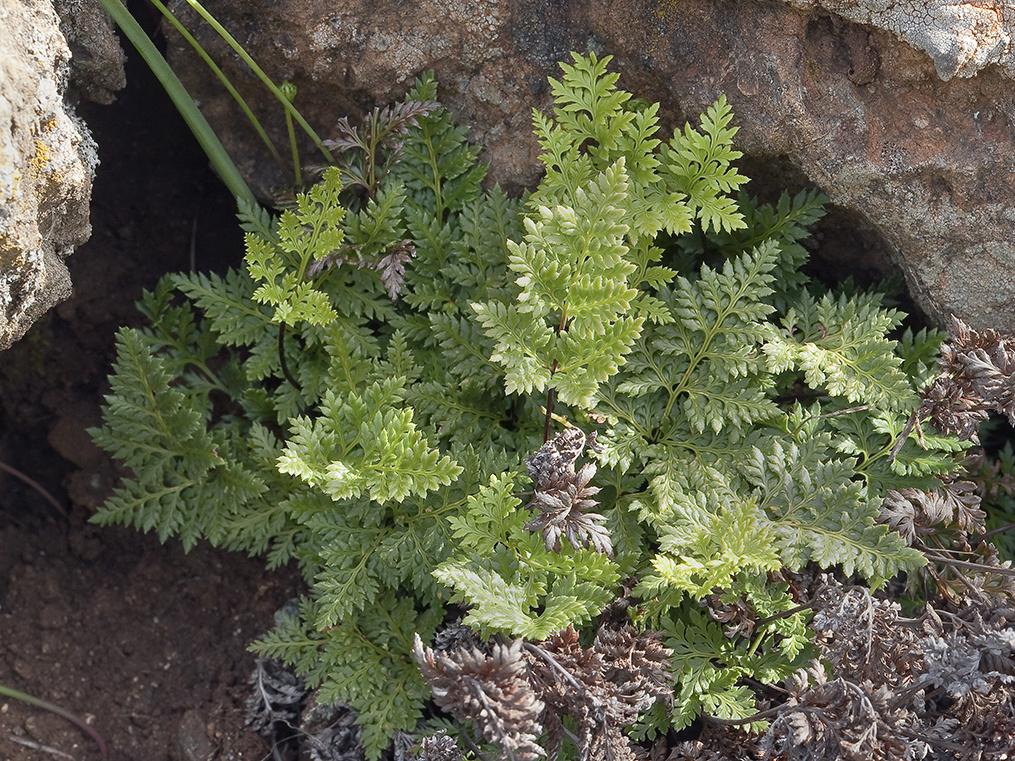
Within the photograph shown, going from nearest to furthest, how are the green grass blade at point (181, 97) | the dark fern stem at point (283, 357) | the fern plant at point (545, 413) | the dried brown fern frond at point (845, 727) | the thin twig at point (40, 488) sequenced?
the dried brown fern frond at point (845, 727) < the fern plant at point (545, 413) < the green grass blade at point (181, 97) < the dark fern stem at point (283, 357) < the thin twig at point (40, 488)

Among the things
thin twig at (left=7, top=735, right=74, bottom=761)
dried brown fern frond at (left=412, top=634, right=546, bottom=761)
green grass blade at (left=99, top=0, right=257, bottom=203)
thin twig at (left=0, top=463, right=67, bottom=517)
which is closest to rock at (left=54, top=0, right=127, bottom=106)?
green grass blade at (left=99, top=0, right=257, bottom=203)

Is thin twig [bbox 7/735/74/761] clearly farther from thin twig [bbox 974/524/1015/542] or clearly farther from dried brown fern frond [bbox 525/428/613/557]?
thin twig [bbox 974/524/1015/542]

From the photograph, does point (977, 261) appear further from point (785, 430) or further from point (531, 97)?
point (531, 97)

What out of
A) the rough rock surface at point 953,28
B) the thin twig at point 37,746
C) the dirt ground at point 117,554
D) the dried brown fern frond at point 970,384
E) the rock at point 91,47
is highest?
the rough rock surface at point 953,28

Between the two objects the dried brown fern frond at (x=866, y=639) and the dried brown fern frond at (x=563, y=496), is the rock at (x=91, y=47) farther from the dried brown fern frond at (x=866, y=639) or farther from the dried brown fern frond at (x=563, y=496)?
the dried brown fern frond at (x=866, y=639)

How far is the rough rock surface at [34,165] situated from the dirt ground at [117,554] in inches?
40.1

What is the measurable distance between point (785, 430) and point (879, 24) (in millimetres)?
1231

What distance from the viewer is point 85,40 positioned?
8.12ft

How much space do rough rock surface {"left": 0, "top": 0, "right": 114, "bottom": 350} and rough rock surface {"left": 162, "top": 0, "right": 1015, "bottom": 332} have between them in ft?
2.60

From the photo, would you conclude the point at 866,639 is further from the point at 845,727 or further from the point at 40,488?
the point at 40,488

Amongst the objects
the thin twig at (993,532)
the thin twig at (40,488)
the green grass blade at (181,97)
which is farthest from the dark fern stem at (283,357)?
the thin twig at (993,532)

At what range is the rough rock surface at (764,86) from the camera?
8.21 feet

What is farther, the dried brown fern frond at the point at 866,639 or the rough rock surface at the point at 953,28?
the rough rock surface at the point at 953,28

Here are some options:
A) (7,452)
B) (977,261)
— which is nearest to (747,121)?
(977,261)
